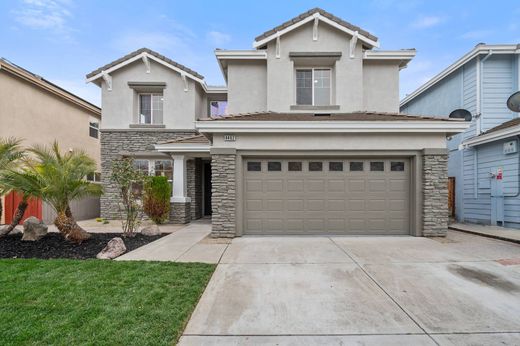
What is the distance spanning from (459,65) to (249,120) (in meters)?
10.6

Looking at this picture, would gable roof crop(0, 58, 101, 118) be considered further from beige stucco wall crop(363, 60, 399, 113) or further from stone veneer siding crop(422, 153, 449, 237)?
stone veneer siding crop(422, 153, 449, 237)

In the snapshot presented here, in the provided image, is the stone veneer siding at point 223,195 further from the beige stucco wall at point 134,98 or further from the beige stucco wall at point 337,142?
the beige stucco wall at point 134,98

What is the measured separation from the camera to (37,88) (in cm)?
1180

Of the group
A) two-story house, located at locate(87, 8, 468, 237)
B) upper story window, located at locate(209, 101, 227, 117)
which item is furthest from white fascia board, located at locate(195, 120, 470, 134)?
upper story window, located at locate(209, 101, 227, 117)

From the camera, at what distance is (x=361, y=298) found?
3.79 m

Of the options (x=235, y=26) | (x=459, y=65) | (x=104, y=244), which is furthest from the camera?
(x=235, y=26)

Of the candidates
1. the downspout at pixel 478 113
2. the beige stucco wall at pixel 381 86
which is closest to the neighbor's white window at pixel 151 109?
the beige stucco wall at pixel 381 86

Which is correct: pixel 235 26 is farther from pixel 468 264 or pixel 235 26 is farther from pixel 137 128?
pixel 468 264

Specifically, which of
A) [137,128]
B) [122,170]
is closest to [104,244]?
[122,170]

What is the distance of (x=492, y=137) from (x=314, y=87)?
22.5 feet

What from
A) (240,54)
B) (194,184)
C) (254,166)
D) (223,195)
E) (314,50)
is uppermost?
(314,50)

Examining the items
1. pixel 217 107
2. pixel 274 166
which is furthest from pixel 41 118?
pixel 274 166

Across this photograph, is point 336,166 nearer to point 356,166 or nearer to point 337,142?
point 356,166

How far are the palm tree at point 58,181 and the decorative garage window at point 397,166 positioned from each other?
8911 mm
